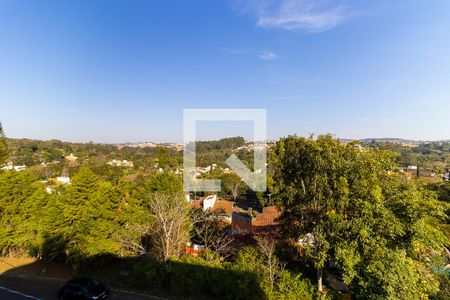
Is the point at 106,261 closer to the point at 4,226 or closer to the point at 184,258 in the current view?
the point at 184,258

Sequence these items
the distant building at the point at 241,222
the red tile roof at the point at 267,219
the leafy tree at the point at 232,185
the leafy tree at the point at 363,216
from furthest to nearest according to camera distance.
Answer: the leafy tree at the point at 232,185, the red tile roof at the point at 267,219, the distant building at the point at 241,222, the leafy tree at the point at 363,216

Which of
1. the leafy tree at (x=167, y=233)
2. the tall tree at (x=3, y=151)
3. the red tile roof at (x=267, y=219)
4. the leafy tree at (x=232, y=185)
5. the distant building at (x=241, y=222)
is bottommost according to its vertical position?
the leafy tree at (x=232, y=185)

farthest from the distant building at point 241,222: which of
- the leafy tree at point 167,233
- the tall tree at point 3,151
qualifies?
the tall tree at point 3,151

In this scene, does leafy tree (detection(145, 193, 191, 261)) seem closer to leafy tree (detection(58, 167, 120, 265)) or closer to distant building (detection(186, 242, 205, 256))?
distant building (detection(186, 242, 205, 256))

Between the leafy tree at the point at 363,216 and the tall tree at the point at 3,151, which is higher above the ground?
the tall tree at the point at 3,151

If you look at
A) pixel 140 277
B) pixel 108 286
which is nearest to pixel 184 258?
pixel 140 277

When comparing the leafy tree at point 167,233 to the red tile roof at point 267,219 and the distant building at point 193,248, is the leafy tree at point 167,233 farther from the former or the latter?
the red tile roof at point 267,219

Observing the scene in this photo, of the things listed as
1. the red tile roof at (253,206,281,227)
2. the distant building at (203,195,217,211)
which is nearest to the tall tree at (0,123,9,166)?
the distant building at (203,195,217,211)

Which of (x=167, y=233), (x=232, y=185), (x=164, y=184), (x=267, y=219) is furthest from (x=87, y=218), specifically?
(x=232, y=185)

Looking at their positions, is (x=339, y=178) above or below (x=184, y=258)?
above

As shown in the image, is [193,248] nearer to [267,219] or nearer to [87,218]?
[87,218]
